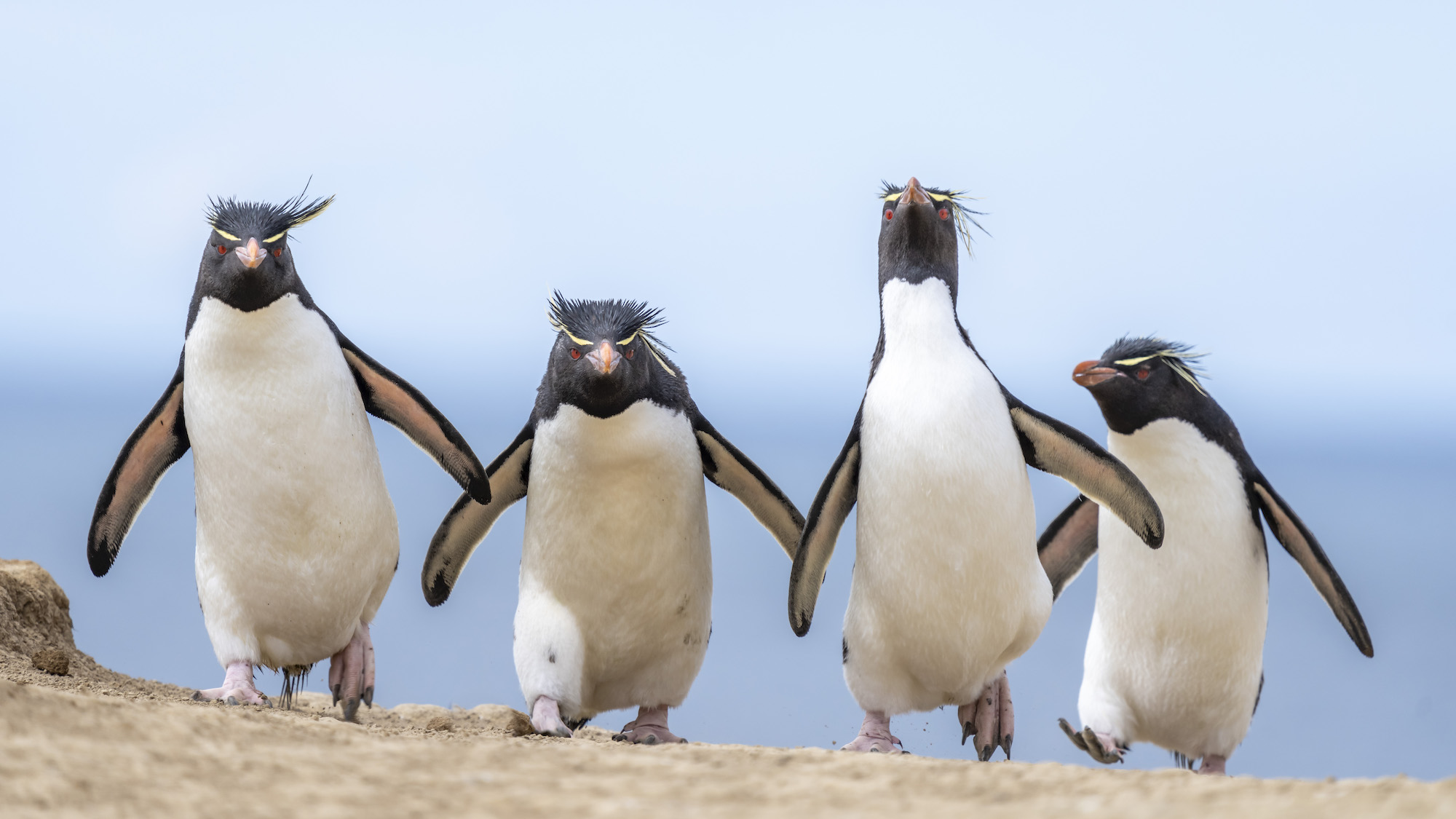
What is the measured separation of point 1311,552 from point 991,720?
4.07 feet

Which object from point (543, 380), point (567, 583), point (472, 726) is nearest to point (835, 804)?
point (567, 583)

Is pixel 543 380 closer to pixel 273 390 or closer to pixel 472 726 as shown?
pixel 273 390

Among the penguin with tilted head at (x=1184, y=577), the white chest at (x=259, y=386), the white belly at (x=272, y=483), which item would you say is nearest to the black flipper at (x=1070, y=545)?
the penguin with tilted head at (x=1184, y=577)

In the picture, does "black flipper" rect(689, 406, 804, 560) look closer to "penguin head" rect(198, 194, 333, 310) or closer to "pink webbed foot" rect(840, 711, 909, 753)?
"pink webbed foot" rect(840, 711, 909, 753)

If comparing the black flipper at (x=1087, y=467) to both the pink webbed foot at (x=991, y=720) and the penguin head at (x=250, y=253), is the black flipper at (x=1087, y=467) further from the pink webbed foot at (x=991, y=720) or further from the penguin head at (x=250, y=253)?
the penguin head at (x=250, y=253)

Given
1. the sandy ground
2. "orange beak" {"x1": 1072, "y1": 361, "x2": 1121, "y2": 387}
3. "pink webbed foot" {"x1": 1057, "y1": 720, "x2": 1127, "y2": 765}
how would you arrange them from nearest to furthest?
the sandy ground, "pink webbed foot" {"x1": 1057, "y1": 720, "x2": 1127, "y2": 765}, "orange beak" {"x1": 1072, "y1": 361, "x2": 1121, "y2": 387}

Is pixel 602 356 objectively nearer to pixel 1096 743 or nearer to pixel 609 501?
pixel 609 501

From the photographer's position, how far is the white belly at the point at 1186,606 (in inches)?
148

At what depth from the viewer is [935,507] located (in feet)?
11.1

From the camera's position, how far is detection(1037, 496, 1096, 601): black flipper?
442cm

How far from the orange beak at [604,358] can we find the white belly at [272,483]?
0.94 meters

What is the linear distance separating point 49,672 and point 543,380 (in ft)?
5.71

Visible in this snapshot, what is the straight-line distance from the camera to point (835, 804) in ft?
6.07

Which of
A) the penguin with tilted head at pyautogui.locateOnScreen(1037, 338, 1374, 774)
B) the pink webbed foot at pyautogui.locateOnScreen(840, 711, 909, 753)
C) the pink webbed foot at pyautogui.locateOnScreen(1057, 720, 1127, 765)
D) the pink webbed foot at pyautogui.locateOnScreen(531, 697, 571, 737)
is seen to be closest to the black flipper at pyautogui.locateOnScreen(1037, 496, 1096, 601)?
the penguin with tilted head at pyautogui.locateOnScreen(1037, 338, 1374, 774)
